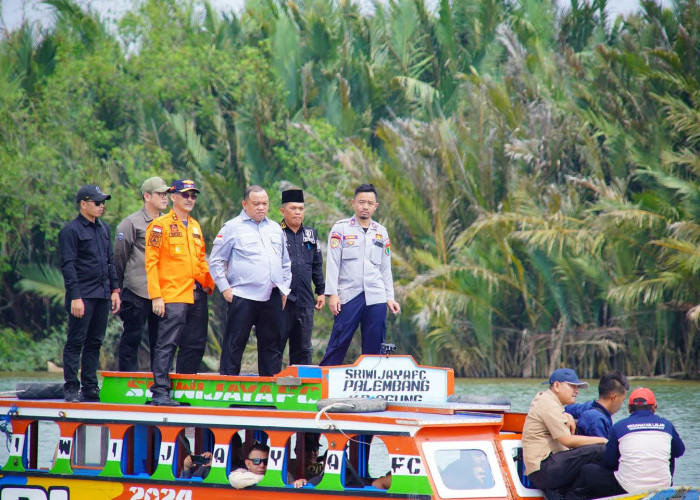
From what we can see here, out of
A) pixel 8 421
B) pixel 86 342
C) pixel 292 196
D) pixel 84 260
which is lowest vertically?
pixel 8 421

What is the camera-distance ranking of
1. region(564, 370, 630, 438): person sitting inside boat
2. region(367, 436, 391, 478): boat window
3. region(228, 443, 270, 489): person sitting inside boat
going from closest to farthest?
region(228, 443, 270, 489): person sitting inside boat
region(564, 370, 630, 438): person sitting inside boat
region(367, 436, 391, 478): boat window

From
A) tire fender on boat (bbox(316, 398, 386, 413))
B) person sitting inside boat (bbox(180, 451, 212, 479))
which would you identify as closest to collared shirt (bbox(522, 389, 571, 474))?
tire fender on boat (bbox(316, 398, 386, 413))

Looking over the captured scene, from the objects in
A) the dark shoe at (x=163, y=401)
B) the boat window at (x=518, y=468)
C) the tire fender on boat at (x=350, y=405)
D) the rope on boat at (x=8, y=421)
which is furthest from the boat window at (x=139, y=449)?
the boat window at (x=518, y=468)

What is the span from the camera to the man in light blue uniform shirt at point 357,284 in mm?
9766

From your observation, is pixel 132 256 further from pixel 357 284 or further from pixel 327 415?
pixel 327 415

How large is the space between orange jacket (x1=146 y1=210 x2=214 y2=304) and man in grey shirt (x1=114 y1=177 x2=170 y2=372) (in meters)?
0.70

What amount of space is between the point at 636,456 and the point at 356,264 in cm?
335

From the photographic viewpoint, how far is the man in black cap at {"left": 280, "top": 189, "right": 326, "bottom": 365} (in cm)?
987

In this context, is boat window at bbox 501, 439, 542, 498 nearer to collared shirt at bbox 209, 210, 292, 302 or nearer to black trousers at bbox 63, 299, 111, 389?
collared shirt at bbox 209, 210, 292, 302

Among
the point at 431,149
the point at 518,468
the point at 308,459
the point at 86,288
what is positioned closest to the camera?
the point at 518,468

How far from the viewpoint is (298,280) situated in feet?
32.7

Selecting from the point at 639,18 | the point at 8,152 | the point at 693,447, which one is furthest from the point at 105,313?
the point at 8,152

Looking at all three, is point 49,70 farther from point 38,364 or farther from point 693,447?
point 693,447

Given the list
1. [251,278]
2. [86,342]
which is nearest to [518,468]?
[251,278]
